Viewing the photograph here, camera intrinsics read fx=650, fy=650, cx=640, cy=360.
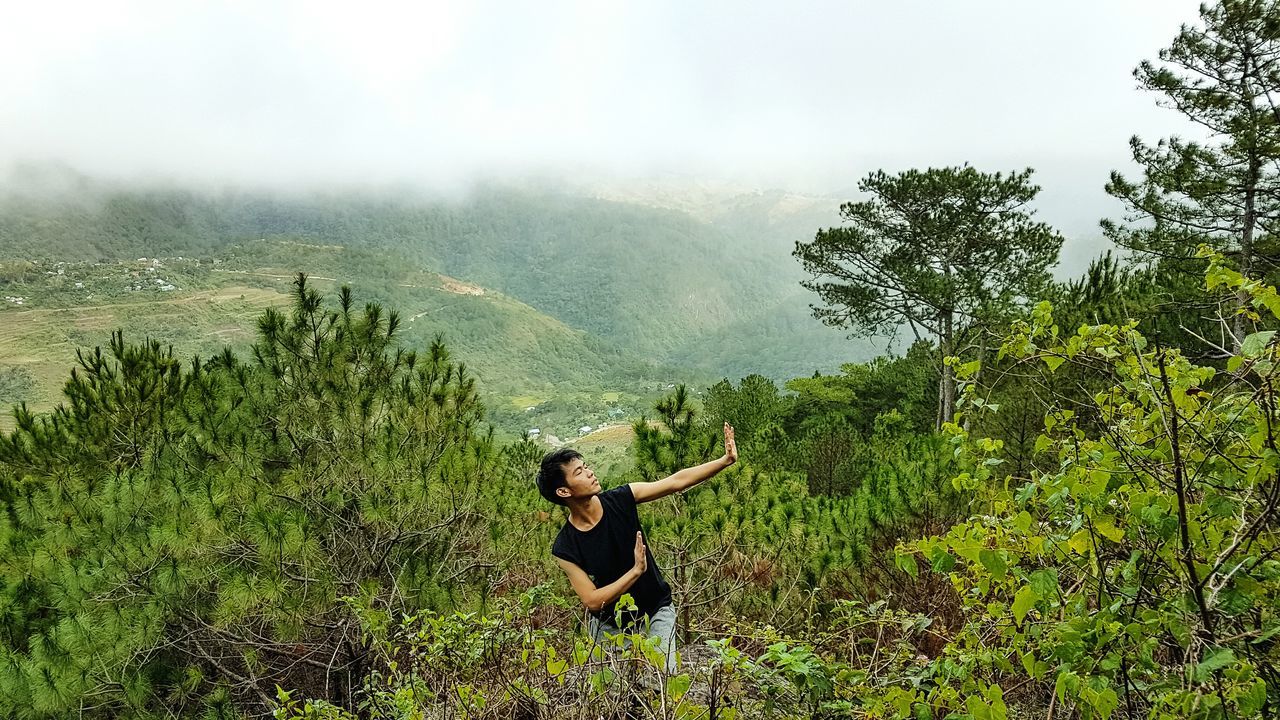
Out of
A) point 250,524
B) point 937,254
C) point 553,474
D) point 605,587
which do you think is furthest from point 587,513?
point 937,254

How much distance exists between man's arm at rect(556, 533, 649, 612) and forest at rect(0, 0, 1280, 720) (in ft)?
0.47

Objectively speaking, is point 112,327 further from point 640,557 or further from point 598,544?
point 640,557

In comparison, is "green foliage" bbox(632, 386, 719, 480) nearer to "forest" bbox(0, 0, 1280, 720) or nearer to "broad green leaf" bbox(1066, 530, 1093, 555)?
"forest" bbox(0, 0, 1280, 720)

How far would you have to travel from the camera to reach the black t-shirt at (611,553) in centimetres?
287

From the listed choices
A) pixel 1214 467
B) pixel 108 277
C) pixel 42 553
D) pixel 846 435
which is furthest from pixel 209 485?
pixel 108 277

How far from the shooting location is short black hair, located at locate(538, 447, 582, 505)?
9.61ft

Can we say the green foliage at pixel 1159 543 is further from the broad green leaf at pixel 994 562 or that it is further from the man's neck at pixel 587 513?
the man's neck at pixel 587 513

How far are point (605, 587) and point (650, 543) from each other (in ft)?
6.33

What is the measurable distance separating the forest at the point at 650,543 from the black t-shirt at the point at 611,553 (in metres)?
0.22

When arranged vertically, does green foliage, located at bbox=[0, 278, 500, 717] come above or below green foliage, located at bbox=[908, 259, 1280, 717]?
below

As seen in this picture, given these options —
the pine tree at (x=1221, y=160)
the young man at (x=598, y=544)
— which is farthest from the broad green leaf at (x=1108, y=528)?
the pine tree at (x=1221, y=160)

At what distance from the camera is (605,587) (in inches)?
106

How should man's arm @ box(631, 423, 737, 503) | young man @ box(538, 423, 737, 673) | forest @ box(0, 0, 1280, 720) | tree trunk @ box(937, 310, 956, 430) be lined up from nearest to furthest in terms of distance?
1. forest @ box(0, 0, 1280, 720)
2. young man @ box(538, 423, 737, 673)
3. man's arm @ box(631, 423, 737, 503)
4. tree trunk @ box(937, 310, 956, 430)

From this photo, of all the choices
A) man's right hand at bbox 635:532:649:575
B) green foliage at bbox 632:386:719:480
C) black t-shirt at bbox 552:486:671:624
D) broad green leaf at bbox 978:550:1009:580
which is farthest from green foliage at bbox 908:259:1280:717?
green foliage at bbox 632:386:719:480
